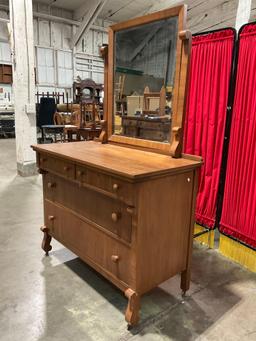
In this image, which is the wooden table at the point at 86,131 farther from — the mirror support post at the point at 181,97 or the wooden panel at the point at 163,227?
the wooden panel at the point at 163,227

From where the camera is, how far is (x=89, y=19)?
8406 mm

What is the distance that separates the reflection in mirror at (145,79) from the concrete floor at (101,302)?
1090mm

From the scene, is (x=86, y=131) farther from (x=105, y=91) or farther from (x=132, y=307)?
(x=132, y=307)

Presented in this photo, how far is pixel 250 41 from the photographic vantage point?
199 cm

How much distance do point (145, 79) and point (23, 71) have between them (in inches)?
120

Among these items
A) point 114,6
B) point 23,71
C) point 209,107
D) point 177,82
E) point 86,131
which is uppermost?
point 114,6

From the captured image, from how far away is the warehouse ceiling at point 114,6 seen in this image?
26.5ft

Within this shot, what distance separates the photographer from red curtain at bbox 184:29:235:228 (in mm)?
2188

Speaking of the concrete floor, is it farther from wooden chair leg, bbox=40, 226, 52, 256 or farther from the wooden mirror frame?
the wooden mirror frame

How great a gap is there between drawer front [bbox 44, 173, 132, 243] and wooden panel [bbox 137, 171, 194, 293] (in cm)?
11

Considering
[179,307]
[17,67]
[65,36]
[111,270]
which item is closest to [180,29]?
[111,270]

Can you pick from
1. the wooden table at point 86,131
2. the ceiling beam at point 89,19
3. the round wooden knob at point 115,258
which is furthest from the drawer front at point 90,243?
the ceiling beam at point 89,19

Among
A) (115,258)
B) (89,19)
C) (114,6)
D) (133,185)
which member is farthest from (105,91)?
(114,6)

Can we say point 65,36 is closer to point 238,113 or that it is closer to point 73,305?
point 238,113
